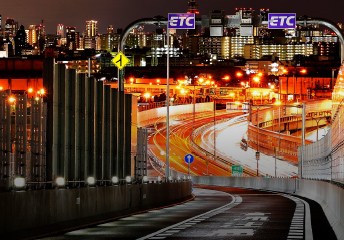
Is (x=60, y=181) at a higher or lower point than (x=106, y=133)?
lower

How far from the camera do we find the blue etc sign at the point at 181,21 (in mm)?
33406

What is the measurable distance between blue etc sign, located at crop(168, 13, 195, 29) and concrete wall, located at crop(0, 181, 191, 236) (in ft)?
20.0

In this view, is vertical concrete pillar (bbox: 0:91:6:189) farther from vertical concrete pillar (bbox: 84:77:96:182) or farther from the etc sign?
the etc sign

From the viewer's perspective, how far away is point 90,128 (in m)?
26.6

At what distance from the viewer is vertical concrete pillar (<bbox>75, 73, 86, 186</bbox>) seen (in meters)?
25.2

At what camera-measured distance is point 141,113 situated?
14650 cm

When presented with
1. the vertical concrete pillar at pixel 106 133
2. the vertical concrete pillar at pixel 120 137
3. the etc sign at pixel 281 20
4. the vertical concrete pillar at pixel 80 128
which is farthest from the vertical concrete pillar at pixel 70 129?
the etc sign at pixel 281 20

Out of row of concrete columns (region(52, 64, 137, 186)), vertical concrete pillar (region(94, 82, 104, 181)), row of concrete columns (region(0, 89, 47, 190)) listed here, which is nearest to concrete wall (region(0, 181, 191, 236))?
row of concrete columns (region(0, 89, 47, 190))

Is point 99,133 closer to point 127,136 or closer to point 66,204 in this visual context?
point 127,136

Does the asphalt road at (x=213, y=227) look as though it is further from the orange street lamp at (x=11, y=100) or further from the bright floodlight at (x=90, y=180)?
the orange street lamp at (x=11, y=100)

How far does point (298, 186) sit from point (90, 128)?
1485 inches

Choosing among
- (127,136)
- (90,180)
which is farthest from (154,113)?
(90,180)

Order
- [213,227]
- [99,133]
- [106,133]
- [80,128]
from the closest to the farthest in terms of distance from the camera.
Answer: [213,227] → [80,128] → [99,133] → [106,133]

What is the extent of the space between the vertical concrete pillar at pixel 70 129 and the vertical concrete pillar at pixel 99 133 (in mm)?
3060
